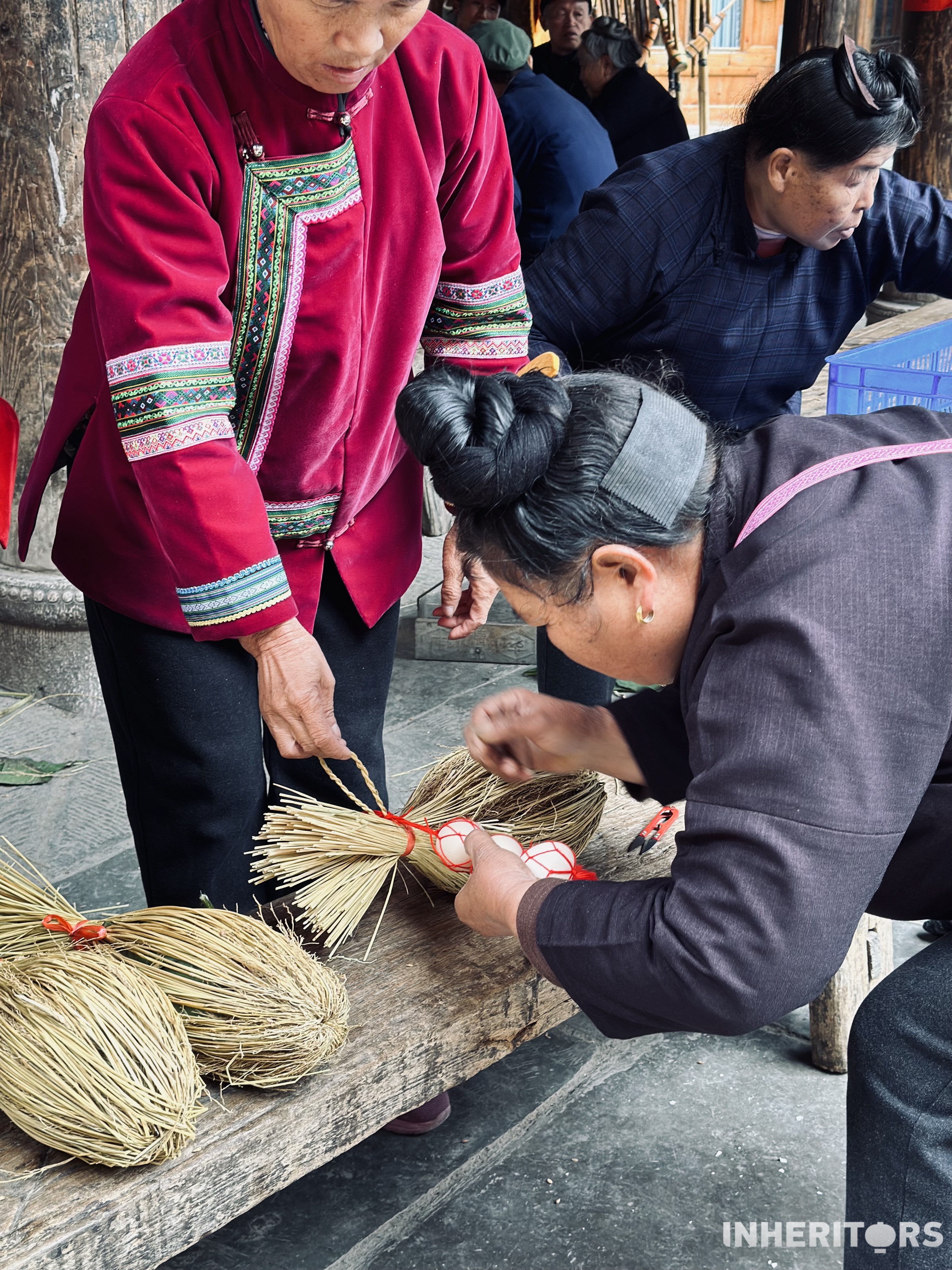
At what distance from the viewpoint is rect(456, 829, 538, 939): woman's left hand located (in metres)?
1.42

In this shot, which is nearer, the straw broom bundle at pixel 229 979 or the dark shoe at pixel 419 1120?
A: the straw broom bundle at pixel 229 979

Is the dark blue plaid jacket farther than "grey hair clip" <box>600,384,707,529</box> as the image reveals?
Yes

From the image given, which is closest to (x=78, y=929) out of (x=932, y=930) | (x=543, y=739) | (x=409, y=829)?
(x=409, y=829)

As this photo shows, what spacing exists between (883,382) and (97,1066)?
188cm

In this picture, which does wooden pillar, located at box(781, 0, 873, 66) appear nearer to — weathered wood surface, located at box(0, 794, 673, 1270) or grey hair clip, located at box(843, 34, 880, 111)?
grey hair clip, located at box(843, 34, 880, 111)

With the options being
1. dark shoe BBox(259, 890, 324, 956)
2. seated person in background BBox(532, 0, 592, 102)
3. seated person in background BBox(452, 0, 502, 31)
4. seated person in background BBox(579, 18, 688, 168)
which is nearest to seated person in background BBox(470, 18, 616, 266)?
seated person in background BBox(579, 18, 688, 168)

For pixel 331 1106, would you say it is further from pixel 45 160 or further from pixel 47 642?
pixel 45 160

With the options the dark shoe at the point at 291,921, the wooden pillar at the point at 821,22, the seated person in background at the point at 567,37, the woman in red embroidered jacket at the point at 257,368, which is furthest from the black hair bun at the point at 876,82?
the wooden pillar at the point at 821,22

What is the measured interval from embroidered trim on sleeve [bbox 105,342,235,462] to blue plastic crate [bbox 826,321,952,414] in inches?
47.7

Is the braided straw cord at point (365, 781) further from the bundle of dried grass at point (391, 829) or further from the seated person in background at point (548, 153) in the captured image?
the seated person in background at point (548, 153)

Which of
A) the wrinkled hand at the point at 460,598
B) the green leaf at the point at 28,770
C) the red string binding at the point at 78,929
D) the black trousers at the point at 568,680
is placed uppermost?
the wrinkled hand at the point at 460,598

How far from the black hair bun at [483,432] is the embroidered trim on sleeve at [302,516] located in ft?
1.70

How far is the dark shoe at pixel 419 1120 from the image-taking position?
2.01m

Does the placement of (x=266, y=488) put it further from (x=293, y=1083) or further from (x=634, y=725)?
(x=293, y=1083)
